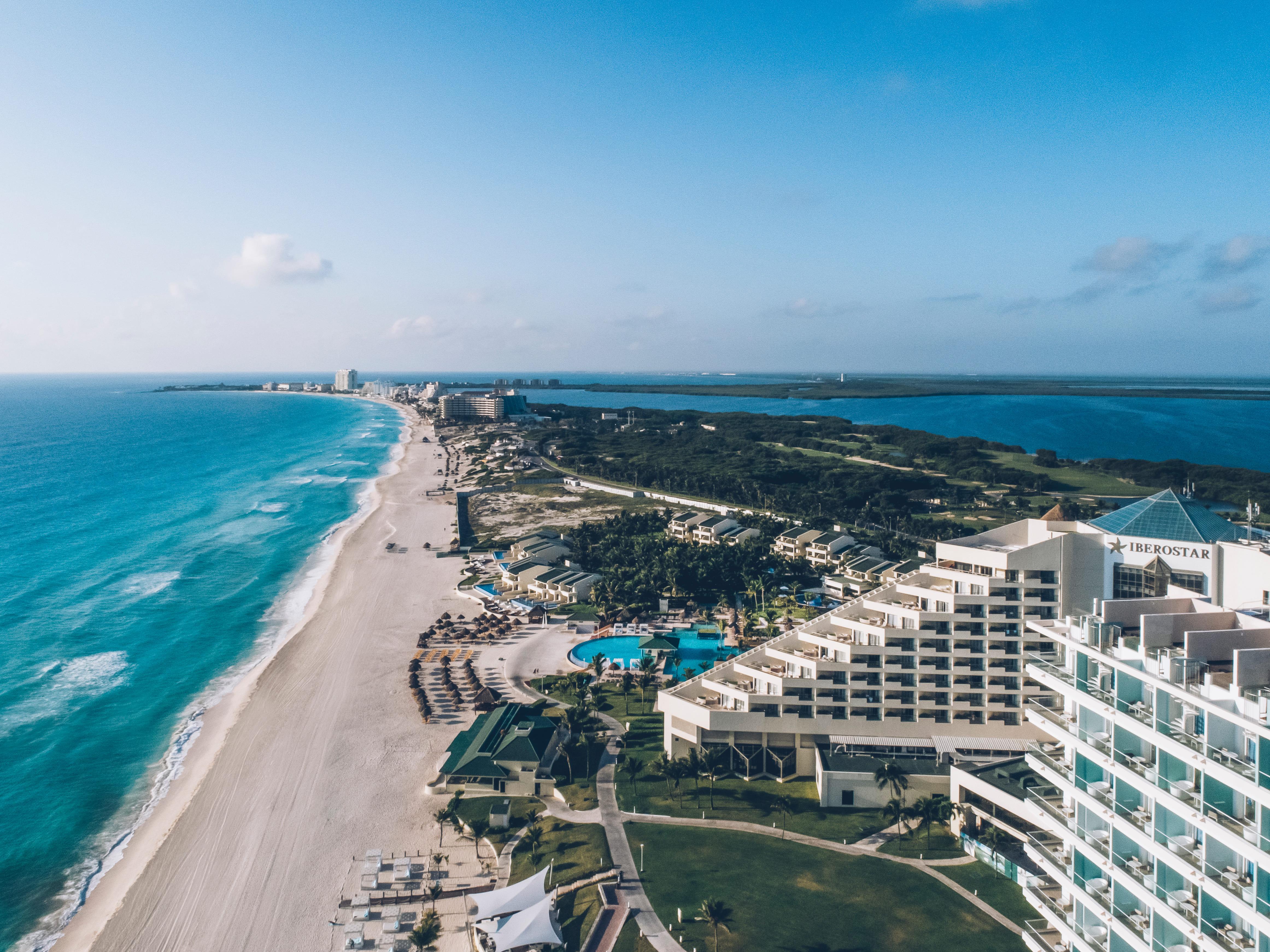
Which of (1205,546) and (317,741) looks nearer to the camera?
(1205,546)

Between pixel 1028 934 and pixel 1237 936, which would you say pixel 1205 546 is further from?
pixel 1237 936

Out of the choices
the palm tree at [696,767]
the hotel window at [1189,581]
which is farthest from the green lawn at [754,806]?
the hotel window at [1189,581]

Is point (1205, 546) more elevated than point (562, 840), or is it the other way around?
point (1205, 546)

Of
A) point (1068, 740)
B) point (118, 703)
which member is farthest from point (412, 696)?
point (1068, 740)

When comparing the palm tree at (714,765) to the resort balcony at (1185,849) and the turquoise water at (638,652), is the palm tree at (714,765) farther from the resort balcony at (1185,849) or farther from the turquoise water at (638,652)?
the resort balcony at (1185,849)

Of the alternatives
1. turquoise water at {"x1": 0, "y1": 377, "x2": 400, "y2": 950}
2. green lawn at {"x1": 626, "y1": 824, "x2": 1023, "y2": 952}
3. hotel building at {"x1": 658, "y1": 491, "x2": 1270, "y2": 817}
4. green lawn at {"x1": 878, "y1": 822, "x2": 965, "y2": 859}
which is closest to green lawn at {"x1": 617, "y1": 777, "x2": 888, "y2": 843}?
hotel building at {"x1": 658, "y1": 491, "x2": 1270, "y2": 817}

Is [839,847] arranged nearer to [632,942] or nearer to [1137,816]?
[632,942]

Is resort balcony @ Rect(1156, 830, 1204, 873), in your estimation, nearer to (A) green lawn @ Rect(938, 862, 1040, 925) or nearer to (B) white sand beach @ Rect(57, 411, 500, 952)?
(A) green lawn @ Rect(938, 862, 1040, 925)
